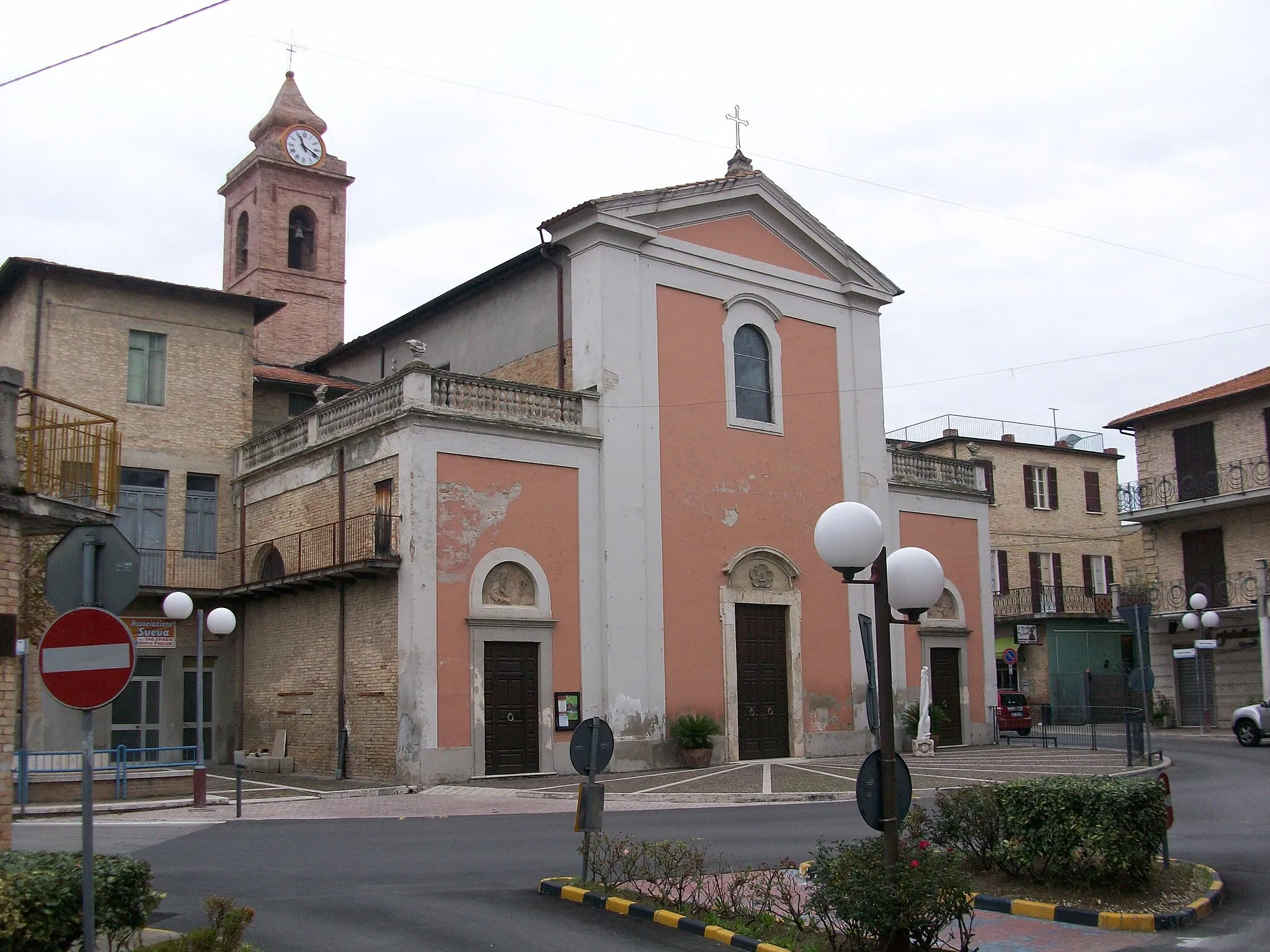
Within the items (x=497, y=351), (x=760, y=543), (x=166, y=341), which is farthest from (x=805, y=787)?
(x=166, y=341)

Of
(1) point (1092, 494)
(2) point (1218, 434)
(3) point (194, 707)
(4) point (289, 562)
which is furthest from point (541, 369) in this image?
(1) point (1092, 494)

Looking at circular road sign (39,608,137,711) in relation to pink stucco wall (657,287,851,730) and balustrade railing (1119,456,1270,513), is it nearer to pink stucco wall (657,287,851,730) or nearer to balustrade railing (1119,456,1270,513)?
pink stucco wall (657,287,851,730)

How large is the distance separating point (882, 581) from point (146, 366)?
24394mm

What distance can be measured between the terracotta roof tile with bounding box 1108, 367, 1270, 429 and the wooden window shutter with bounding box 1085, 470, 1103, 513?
11.2m

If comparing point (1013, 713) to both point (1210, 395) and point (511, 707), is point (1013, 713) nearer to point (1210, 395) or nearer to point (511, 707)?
point (1210, 395)

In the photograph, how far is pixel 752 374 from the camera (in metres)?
28.4

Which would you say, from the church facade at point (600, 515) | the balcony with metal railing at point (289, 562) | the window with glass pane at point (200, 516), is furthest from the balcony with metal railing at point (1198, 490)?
the window with glass pane at point (200, 516)

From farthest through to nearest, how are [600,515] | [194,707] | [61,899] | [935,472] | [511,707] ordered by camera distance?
[935,472] < [194,707] < [600,515] < [511,707] < [61,899]

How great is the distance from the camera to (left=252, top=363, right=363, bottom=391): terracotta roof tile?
31.4m

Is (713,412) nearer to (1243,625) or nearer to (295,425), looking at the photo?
(295,425)

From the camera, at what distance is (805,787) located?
792 inches

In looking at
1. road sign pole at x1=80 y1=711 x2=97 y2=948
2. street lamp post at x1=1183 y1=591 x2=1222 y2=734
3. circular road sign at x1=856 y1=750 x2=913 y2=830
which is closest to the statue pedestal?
street lamp post at x1=1183 y1=591 x2=1222 y2=734

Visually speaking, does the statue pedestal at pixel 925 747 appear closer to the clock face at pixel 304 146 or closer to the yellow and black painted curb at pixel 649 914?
the yellow and black painted curb at pixel 649 914

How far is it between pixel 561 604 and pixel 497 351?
23.5ft
